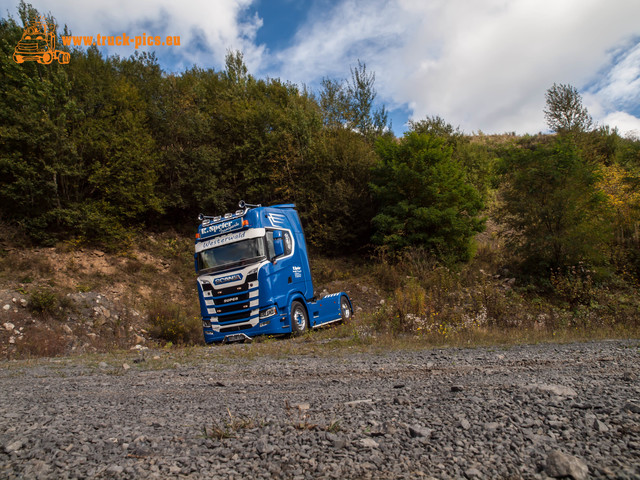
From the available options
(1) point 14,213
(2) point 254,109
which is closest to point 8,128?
(1) point 14,213

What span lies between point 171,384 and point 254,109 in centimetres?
A: 2568

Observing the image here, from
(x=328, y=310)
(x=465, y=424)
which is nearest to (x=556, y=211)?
(x=328, y=310)

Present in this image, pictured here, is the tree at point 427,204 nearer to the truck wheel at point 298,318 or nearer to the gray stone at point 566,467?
the truck wheel at point 298,318

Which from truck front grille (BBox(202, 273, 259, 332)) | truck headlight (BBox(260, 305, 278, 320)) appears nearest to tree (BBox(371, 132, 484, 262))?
truck headlight (BBox(260, 305, 278, 320))

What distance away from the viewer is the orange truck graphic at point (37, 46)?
18.9m

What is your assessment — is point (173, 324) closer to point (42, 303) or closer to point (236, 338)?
point (42, 303)

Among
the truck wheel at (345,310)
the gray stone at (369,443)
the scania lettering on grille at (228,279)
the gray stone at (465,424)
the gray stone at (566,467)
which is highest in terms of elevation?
the scania lettering on grille at (228,279)

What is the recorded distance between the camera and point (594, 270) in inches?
627

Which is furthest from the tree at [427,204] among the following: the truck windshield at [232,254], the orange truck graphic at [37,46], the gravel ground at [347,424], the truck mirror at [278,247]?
the orange truck graphic at [37,46]

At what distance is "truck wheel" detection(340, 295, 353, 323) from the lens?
562 inches

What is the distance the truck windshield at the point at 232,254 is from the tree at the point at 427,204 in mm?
12400

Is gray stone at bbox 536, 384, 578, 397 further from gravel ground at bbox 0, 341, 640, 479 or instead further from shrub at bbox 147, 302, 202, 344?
shrub at bbox 147, 302, 202, 344

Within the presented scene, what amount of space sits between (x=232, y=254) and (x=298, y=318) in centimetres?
286

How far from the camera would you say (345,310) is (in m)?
14.7
